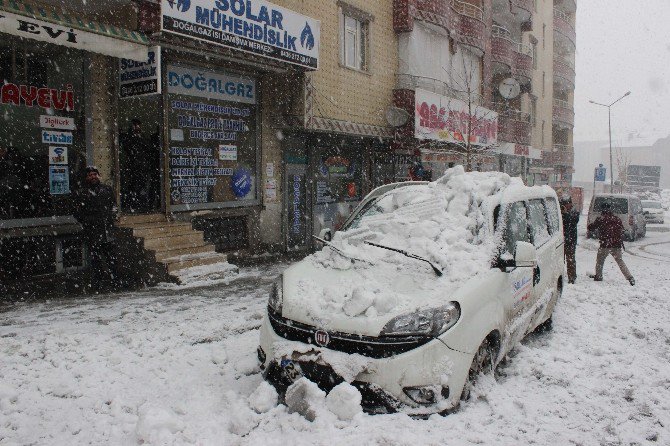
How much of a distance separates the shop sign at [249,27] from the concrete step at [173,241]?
3576mm

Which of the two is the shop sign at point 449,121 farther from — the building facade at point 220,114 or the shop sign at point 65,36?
the shop sign at point 65,36

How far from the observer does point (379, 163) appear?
59.4ft

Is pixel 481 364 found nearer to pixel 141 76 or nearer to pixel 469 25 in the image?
pixel 141 76

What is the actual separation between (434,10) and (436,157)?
4867 mm

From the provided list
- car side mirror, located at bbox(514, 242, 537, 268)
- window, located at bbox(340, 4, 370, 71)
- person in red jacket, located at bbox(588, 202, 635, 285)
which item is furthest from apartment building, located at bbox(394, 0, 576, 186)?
car side mirror, located at bbox(514, 242, 537, 268)

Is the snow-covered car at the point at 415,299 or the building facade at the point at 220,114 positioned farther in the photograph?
the building facade at the point at 220,114

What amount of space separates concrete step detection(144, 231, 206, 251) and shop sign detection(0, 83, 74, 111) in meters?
2.75

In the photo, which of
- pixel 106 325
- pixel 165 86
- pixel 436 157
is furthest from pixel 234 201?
pixel 436 157

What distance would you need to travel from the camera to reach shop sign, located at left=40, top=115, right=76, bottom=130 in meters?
9.18

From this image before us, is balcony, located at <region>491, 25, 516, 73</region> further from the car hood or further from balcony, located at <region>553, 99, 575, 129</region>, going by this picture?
the car hood

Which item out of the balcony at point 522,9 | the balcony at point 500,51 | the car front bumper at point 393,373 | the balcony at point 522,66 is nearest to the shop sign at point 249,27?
the car front bumper at point 393,373

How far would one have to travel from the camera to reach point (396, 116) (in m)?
16.4

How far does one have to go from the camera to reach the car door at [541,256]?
18.8 ft

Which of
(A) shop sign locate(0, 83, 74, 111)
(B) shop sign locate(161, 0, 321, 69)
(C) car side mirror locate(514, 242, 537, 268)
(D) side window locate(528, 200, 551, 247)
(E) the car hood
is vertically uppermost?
(B) shop sign locate(161, 0, 321, 69)
